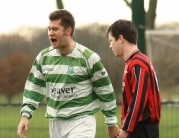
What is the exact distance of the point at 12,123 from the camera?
471 inches

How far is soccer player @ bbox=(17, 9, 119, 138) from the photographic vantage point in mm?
6914

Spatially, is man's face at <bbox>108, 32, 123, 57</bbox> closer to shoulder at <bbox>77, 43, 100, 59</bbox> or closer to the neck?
the neck

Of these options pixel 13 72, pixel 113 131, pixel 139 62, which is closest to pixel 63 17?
pixel 113 131

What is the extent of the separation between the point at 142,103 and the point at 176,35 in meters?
5.28

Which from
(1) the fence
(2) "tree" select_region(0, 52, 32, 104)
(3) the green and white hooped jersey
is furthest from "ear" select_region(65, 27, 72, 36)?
(2) "tree" select_region(0, 52, 32, 104)

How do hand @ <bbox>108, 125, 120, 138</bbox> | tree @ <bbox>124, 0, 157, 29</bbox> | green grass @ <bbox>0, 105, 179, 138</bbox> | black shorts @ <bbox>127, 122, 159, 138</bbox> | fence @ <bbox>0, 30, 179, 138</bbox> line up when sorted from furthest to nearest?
1. green grass @ <bbox>0, 105, 179, 138</bbox>
2. fence @ <bbox>0, 30, 179, 138</bbox>
3. tree @ <bbox>124, 0, 157, 29</bbox>
4. hand @ <bbox>108, 125, 120, 138</bbox>
5. black shorts @ <bbox>127, 122, 159, 138</bbox>

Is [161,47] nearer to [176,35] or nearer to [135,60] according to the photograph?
[176,35]

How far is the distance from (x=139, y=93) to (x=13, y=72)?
5.94 m

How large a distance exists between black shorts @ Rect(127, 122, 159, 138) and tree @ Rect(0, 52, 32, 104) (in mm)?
5481

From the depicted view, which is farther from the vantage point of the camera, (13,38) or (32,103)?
(13,38)

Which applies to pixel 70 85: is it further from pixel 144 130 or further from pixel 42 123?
pixel 42 123

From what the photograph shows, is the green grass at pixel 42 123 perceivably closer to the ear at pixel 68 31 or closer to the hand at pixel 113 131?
the hand at pixel 113 131

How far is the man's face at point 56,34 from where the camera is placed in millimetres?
6922

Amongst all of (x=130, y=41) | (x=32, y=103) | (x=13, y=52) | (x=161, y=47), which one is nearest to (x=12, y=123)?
(x=13, y=52)
